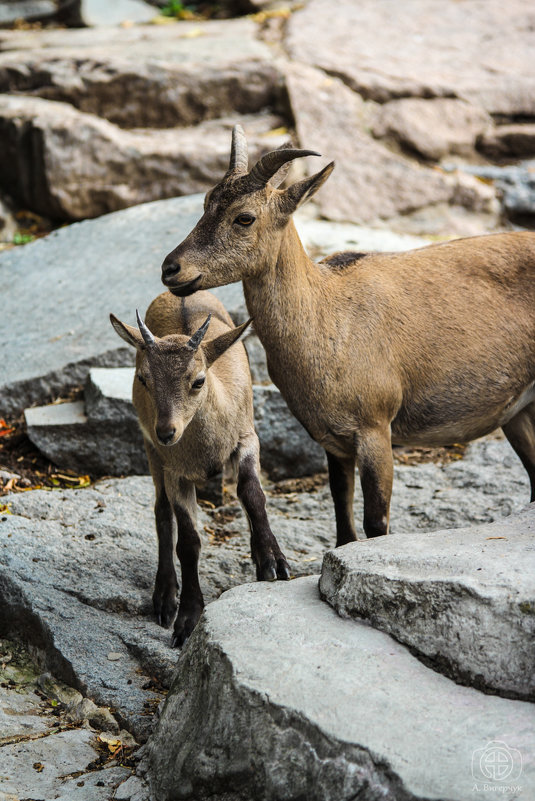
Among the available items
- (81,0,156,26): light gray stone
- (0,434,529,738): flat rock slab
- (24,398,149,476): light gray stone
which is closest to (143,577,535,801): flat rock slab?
(0,434,529,738): flat rock slab

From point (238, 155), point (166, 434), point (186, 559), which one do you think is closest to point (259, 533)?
A: point (186, 559)

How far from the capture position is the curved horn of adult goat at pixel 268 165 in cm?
489

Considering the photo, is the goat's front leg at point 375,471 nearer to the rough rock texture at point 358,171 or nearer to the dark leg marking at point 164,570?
the dark leg marking at point 164,570

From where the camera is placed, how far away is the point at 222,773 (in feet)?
11.3

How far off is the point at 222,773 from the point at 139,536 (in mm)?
2864

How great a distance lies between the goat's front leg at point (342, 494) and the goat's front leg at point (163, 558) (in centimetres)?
104

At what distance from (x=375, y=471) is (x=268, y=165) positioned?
1.80m

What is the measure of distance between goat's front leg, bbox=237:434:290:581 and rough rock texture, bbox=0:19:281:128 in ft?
21.9

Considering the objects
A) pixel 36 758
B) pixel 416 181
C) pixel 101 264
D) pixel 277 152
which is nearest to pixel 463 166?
pixel 416 181

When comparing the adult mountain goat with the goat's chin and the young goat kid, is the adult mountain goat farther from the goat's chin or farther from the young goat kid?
the young goat kid

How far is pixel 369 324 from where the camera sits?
5461mm

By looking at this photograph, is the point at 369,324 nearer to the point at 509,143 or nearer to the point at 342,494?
the point at 342,494

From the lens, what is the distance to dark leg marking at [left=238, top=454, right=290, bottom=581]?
17.3 feet

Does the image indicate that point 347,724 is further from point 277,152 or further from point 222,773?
point 277,152
